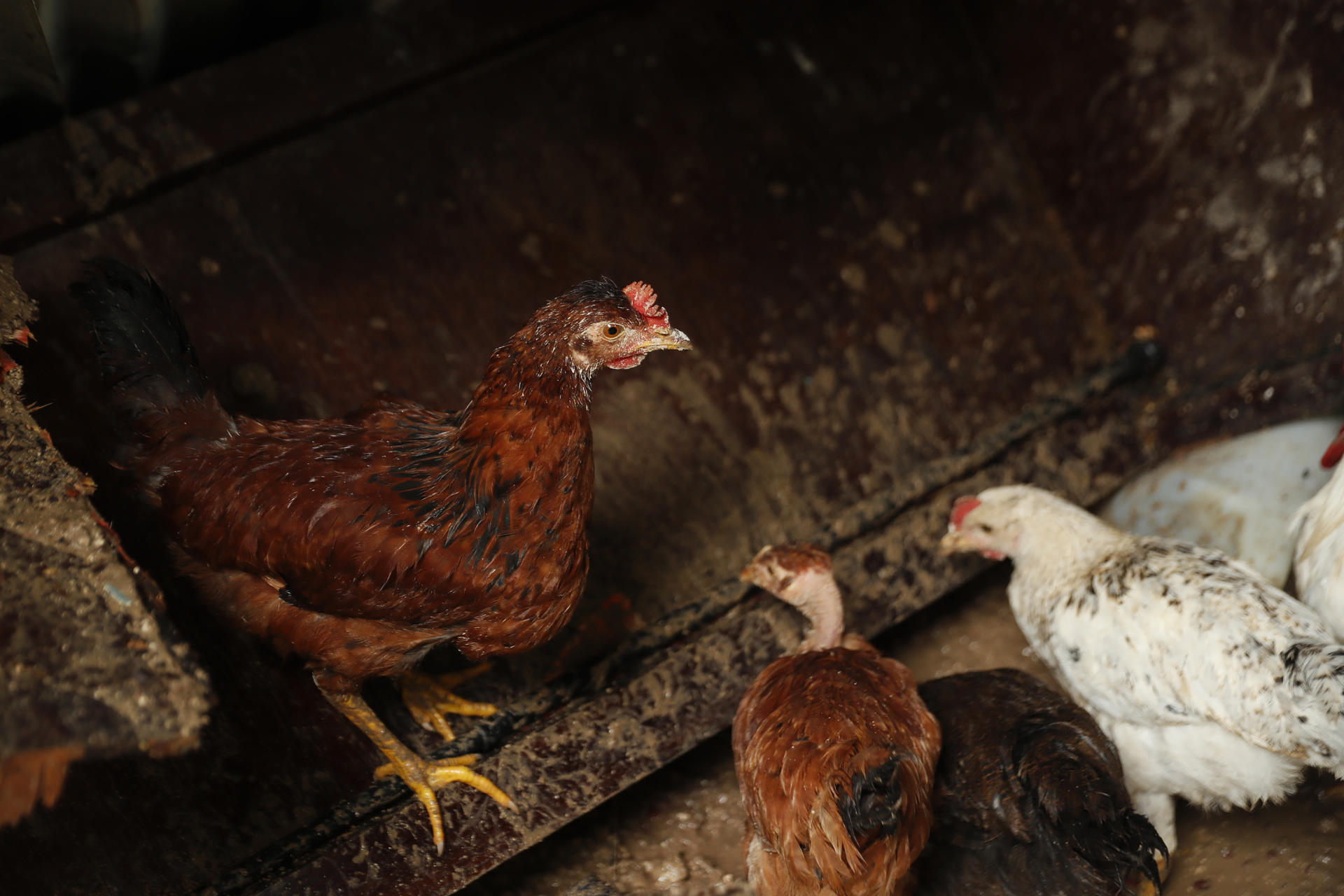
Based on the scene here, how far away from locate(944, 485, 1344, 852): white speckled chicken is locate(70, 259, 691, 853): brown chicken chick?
1.36 meters

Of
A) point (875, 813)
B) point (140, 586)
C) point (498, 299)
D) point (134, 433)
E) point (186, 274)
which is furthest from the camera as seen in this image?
point (498, 299)

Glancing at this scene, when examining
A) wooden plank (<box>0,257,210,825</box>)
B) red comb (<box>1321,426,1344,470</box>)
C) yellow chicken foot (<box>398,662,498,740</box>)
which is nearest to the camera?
wooden plank (<box>0,257,210,825</box>)

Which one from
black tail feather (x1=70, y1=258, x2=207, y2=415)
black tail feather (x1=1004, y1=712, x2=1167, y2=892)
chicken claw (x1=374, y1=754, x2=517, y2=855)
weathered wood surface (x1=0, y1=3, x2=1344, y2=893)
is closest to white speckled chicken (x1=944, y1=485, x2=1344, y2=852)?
black tail feather (x1=1004, y1=712, x2=1167, y2=892)

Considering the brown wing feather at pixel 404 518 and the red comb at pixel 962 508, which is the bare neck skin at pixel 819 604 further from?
the brown wing feather at pixel 404 518

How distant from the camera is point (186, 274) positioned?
2.30 metres

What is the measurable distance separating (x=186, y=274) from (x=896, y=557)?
2.17 m

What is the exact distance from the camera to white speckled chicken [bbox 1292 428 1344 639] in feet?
7.02

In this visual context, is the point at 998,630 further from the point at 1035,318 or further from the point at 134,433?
the point at 134,433

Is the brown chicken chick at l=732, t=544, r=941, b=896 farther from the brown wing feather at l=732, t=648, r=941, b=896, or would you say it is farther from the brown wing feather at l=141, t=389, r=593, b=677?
the brown wing feather at l=141, t=389, r=593, b=677

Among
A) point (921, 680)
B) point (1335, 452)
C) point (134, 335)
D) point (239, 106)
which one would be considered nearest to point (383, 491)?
point (134, 335)

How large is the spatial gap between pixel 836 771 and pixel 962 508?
1093 millimetres

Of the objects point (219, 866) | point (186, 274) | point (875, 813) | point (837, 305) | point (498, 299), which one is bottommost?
point (875, 813)

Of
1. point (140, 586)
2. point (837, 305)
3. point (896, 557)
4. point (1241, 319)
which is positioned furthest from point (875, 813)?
point (1241, 319)

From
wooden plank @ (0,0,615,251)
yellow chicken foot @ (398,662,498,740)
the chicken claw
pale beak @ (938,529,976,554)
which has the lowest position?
pale beak @ (938,529,976,554)
